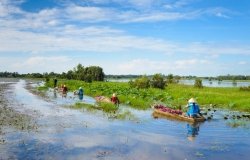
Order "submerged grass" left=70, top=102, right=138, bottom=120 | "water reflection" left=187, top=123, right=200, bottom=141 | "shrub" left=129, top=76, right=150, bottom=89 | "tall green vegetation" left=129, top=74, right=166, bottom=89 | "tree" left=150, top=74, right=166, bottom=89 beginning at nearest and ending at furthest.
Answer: "water reflection" left=187, top=123, right=200, bottom=141
"submerged grass" left=70, top=102, right=138, bottom=120
"tree" left=150, top=74, right=166, bottom=89
"tall green vegetation" left=129, top=74, right=166, bottom=89
"shrub" left=129, top=76, right=150, bottom=89

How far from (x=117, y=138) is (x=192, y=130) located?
555 centimetres

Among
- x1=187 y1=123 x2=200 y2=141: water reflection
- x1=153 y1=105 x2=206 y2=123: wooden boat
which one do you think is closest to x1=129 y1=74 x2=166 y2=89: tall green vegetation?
x1=153 y1=105 x2=206 y2=123: wooden boat

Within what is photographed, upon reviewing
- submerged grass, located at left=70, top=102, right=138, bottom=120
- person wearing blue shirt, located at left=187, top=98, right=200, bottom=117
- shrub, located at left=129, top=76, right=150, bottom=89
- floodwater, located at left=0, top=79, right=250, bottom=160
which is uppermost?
shrub, located at left=129, top=76, right=150, bottom=89

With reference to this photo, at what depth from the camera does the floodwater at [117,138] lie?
1480 cm

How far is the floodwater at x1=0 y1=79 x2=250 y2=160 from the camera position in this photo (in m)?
14.8

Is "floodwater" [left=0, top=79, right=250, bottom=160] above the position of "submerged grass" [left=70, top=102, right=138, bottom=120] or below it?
below

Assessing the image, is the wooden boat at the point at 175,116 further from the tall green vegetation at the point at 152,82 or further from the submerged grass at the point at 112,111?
the tall green vegetation at the point at 152,82

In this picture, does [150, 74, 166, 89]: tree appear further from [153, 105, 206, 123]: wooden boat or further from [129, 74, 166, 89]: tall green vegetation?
[153, 105, 206, 123]: wooden boat

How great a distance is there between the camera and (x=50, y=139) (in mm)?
17422

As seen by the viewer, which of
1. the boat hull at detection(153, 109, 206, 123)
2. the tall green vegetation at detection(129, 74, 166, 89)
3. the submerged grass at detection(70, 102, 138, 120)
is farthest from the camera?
the tall green vegetation at detection(129, 74, 166, 89)

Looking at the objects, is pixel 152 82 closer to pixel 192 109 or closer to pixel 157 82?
pixel 157 82

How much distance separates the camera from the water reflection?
19.2m

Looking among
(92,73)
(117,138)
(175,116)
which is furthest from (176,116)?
(92,73)

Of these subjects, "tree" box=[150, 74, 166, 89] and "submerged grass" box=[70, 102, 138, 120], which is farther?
"tree" box=[150, 74, 166, 89]
